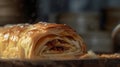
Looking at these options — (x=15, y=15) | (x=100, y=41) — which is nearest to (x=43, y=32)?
(x=15, y=15)

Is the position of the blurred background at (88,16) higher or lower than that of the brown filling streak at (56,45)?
higher

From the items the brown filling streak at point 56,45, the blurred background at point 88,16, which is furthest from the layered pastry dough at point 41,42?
the blurred background at point 88,16

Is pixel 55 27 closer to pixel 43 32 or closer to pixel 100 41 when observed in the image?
pixel 43 32

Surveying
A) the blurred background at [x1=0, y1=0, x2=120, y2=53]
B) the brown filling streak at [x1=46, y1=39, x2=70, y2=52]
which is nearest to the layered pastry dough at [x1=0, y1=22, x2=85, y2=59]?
the brown filling streak at [x1=46, y1=39, x2=70, y2=52]

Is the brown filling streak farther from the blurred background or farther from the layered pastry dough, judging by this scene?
the blurred background

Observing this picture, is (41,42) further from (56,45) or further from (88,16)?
(88,16)

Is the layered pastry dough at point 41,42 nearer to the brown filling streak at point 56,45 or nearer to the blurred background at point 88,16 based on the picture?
the brown filling streak at point 56,45

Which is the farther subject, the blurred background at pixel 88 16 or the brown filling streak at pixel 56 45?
the blurred background at pixel 88 16

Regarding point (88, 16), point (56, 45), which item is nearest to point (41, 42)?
point (56, 45)
